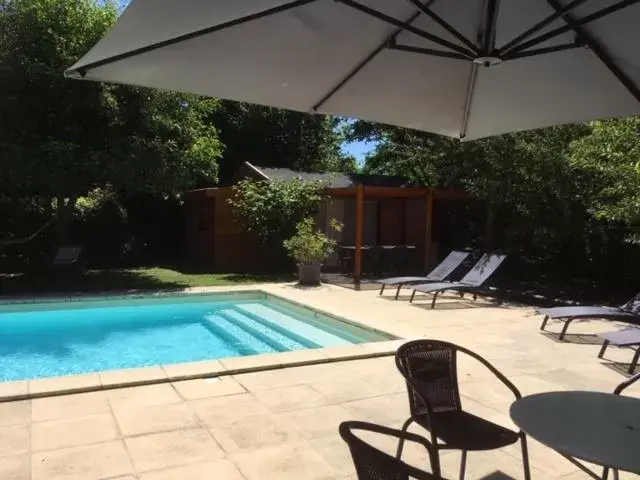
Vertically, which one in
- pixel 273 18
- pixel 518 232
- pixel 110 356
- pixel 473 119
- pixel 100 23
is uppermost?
pixel 100 23

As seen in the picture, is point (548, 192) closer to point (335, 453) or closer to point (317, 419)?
point (317, 419)

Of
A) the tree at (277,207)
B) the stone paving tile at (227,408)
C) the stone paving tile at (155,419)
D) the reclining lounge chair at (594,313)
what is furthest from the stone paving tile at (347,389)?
the tree at (277,207)

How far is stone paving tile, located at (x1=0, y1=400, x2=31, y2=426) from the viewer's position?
392 centimetres

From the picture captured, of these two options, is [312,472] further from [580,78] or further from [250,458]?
[580,78]

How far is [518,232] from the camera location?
1223cm

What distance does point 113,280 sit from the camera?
1297cm

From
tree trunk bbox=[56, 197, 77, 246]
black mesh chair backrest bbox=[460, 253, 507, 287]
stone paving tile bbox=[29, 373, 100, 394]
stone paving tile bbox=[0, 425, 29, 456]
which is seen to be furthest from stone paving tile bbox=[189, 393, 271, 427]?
tree trunk bbox=[56, 197, 77, 246]

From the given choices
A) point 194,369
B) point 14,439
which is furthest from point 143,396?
point 14,439

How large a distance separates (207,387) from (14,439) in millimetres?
1537

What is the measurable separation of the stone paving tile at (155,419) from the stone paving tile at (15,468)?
0.63 metres

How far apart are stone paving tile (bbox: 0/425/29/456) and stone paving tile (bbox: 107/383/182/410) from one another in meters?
0.66

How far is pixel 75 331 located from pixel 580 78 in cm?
811

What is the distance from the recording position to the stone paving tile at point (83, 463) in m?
3.14

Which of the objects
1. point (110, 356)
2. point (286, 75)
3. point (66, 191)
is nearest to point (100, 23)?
point (66, 191)
